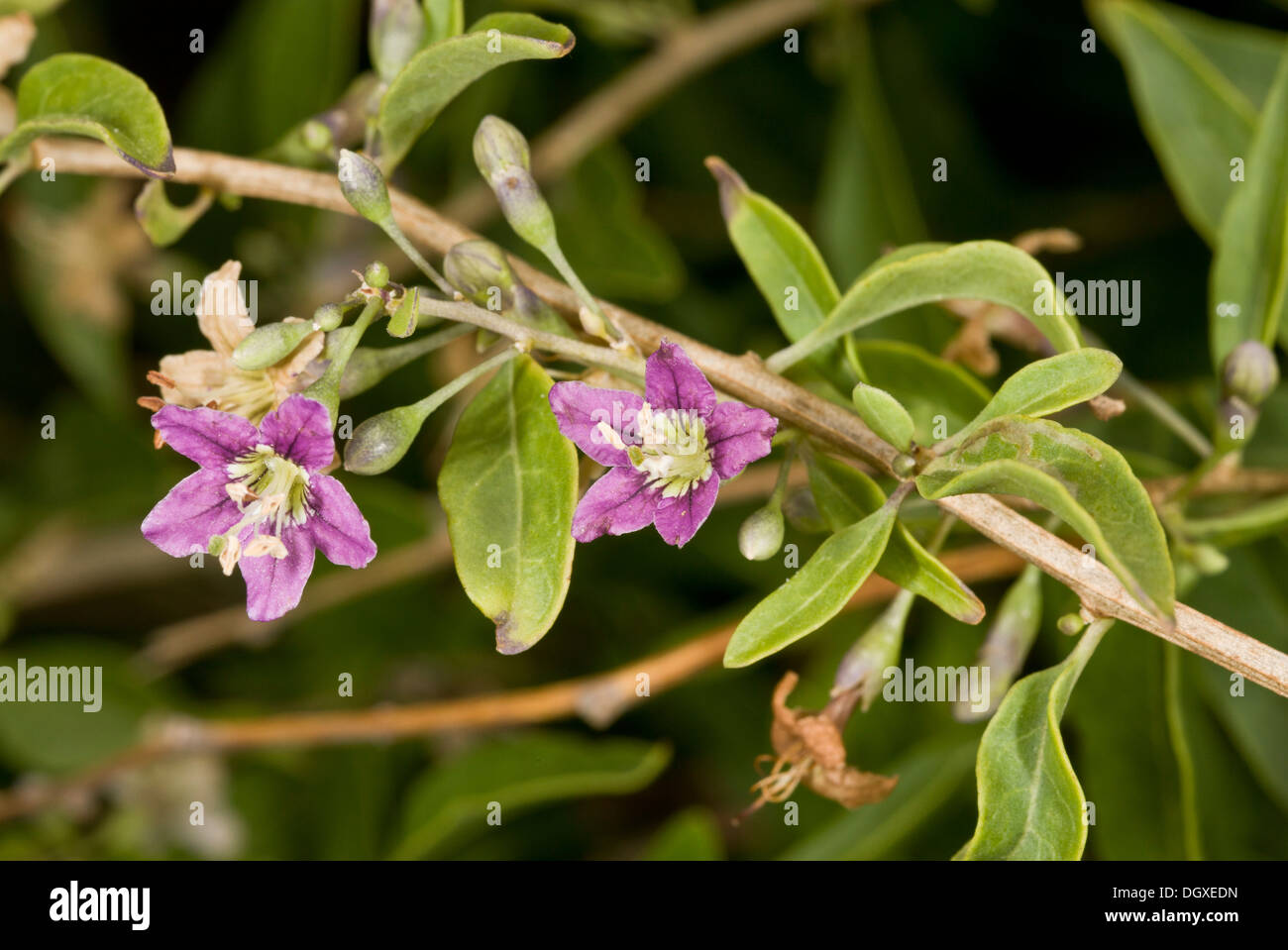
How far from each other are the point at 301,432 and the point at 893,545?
0.81 meters

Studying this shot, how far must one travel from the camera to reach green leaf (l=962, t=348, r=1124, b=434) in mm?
1498

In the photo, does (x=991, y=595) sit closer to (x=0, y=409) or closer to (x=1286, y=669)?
(x=1286, y=669)

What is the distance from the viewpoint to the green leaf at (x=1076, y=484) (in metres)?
1.29

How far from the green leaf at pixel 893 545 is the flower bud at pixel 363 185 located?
0.69 m

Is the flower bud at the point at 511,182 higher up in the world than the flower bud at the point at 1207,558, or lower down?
higher up

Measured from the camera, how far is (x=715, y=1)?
12.1 ft

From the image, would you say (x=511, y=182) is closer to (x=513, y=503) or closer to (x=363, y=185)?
(x=363, y=185)

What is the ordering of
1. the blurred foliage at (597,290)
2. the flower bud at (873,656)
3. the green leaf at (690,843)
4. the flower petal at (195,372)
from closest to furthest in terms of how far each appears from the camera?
the flower petal at (195,372) → the flower bud at (873,656) → the green leaf at (690,843) → the blurred foliage at (597,290)

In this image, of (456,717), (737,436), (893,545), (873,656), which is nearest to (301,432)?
(737,436)

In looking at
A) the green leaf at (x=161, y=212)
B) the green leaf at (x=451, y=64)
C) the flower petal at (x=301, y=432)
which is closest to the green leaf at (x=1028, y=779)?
the flower petal at (x=301, y=432)

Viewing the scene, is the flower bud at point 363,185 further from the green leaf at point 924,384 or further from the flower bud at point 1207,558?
the flower bud at point 1207,558

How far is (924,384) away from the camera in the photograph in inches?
79.0

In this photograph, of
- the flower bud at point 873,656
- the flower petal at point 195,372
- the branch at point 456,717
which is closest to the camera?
the flower petal at point 195,372
